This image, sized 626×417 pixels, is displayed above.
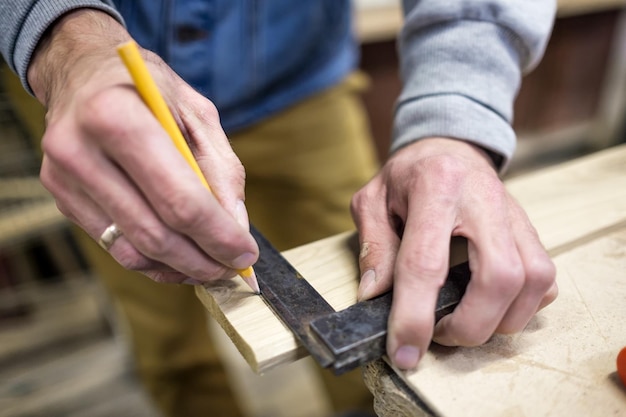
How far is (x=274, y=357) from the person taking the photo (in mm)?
455

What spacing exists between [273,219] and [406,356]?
73 centimetres

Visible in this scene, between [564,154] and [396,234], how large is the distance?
8.08ft

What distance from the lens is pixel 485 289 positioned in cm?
44

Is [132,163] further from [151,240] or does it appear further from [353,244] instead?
[353,244]

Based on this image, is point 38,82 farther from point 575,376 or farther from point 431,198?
point 575,376

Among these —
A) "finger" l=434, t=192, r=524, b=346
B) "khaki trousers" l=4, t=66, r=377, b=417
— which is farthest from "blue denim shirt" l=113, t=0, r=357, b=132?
"finger" l=434, t=192, r=524, b=346

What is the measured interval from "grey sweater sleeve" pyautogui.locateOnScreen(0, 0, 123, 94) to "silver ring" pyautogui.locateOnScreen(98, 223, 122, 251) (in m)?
0.22

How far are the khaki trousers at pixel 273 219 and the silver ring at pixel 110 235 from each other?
0.57 metres

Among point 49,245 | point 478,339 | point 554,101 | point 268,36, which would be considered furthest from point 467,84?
point 554,101

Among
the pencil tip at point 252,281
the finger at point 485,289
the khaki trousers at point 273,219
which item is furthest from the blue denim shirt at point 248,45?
the finger at point 485,289

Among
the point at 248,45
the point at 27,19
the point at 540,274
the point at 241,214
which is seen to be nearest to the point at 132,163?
the point at 241,214

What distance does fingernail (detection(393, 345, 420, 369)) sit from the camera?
1.45 feet

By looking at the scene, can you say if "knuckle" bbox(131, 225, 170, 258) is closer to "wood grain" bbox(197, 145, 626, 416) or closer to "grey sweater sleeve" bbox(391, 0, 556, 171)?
"wood grain" bbox(197, 145, 626, 416)

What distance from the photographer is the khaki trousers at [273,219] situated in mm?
1046
